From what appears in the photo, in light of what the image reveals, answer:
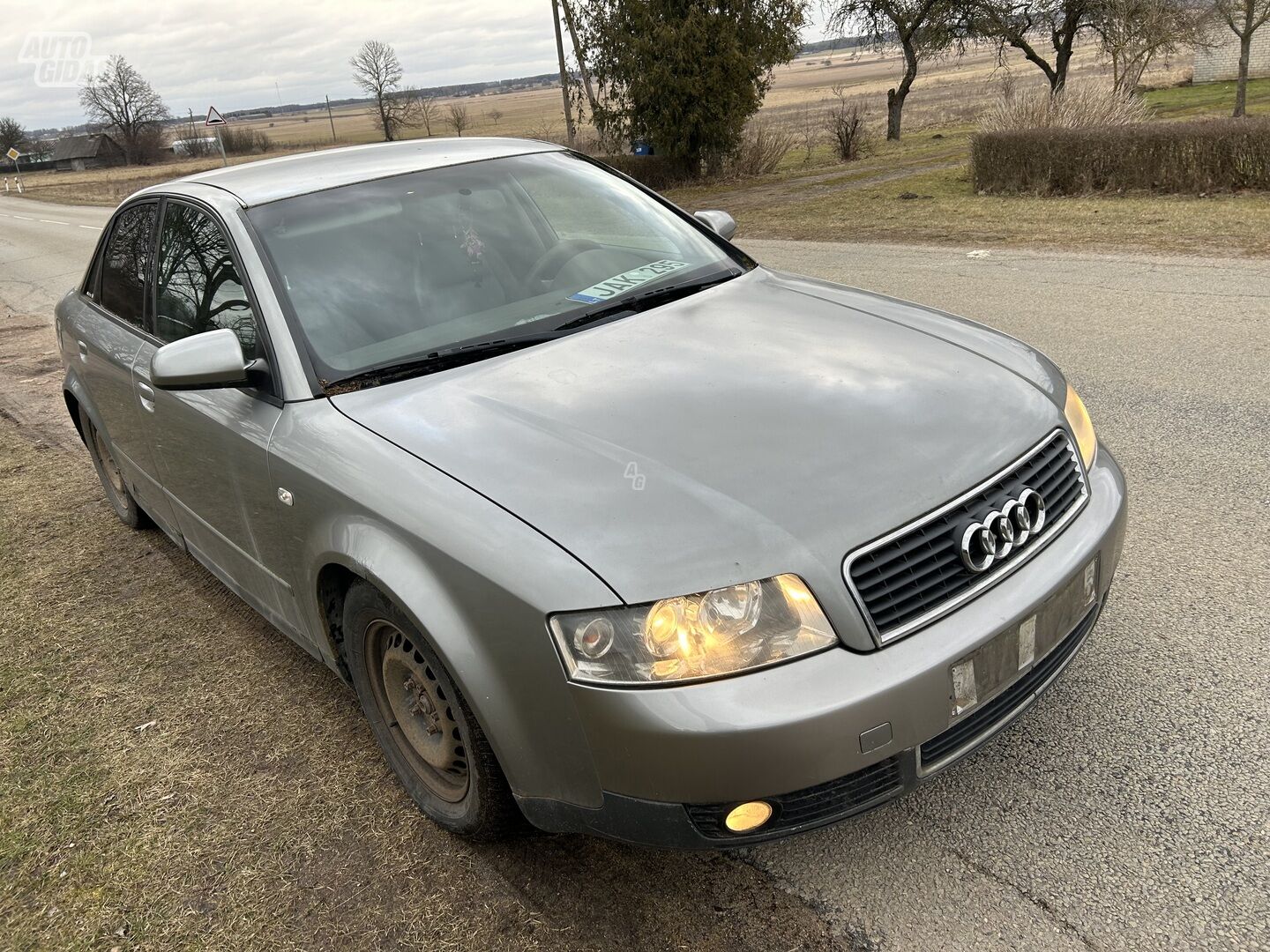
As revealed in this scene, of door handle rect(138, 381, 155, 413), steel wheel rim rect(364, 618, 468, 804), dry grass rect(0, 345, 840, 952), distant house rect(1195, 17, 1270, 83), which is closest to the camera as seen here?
dry grass rect(0, 345, 840, 952)

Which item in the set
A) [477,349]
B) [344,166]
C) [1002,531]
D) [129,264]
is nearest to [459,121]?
[129,264]

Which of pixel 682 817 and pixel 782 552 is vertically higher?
pixel 782 552

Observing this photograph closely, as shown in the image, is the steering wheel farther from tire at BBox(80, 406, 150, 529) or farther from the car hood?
tire at BBox(80, 406, 150, 529)

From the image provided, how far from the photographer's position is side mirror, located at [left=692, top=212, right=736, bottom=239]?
4.10m

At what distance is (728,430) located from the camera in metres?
2.32

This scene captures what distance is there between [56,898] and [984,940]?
232cm

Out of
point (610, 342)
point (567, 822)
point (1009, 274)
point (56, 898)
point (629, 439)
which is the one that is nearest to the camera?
point (567, 822)

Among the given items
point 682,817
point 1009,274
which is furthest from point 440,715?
point 1009,274

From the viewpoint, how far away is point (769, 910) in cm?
221

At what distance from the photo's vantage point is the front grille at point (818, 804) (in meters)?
1.98

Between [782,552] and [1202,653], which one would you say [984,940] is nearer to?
[782,552]

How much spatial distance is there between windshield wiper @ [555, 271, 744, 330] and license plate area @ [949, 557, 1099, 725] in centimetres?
153

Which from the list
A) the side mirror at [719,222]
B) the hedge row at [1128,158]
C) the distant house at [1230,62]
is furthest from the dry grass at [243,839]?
the distant house at [1230,62]

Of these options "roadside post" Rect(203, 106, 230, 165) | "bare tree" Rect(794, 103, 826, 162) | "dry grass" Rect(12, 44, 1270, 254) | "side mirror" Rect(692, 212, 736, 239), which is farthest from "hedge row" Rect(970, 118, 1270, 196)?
"roadside post" Rect(203, 106, 230, 165)
